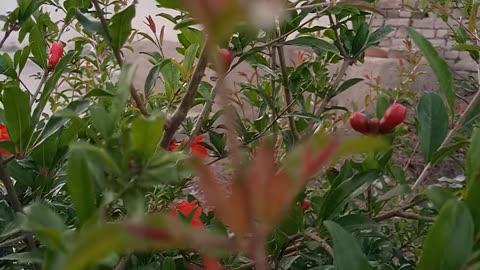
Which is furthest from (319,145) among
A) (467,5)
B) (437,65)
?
(467,5)

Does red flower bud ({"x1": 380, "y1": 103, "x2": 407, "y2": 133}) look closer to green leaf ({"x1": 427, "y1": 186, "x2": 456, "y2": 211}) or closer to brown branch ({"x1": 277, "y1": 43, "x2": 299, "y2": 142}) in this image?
green leaf ({"x1": 427, "y1": 186, "x2": 456, "y2": 211})

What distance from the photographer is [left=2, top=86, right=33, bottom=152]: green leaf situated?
1.83ft

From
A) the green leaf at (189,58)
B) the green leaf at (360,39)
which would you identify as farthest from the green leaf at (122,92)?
the green leaf at (360,39)

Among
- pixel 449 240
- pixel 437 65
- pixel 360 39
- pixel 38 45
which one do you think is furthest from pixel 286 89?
pixel 449 240

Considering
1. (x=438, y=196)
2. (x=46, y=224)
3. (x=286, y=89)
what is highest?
(x=46, y=224)

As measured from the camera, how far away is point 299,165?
0.18 m

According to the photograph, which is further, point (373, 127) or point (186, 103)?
point (373, 127)

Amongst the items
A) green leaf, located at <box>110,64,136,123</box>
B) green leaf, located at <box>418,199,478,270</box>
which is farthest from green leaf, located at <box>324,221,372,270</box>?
green leaf, located at <box>110,64,136,123</box>

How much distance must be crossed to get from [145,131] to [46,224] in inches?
2.6

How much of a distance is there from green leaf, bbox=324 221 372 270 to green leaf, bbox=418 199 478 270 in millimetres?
36

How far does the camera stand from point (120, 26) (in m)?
0.55

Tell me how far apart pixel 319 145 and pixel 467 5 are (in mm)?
1155

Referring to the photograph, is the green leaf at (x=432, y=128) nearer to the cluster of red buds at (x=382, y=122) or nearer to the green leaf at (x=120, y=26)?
the cluster of red buds at (x=382, y=122)

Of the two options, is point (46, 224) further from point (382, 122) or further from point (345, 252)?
point (382, 122)
